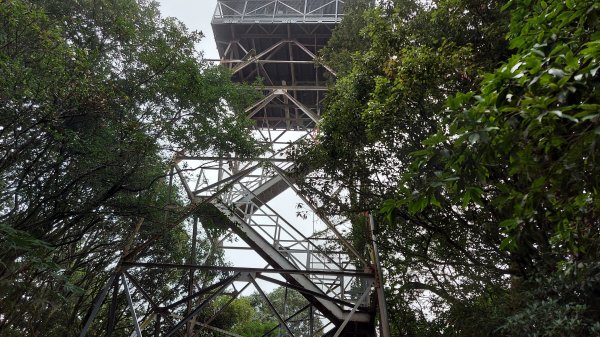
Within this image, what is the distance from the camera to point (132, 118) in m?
6.81

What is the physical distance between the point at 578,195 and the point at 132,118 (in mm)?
5935

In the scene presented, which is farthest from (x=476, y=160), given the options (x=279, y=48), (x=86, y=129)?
(x=279, y=48)

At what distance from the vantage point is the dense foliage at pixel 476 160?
235cm

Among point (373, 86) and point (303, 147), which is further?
point (303, 147)

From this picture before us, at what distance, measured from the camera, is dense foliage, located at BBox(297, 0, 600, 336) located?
235cm

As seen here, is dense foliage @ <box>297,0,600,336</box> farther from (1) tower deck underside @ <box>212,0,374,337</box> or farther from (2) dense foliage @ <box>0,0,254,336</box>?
(1) tower deck underside @ <box>212,0,374,337</box>

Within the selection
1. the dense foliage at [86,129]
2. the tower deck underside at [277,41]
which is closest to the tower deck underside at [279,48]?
the tower deck underside at [277,41]

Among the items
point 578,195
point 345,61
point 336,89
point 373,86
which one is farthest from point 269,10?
point 578,195

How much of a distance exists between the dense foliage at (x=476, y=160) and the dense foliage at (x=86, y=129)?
7.01 ft

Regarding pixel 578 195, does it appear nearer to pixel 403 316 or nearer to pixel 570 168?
pixel 570 168

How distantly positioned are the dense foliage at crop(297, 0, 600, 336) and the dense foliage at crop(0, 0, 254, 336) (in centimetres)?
214

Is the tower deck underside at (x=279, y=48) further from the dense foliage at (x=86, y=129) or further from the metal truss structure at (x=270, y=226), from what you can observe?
the dense foliage at (x=86, y=129)

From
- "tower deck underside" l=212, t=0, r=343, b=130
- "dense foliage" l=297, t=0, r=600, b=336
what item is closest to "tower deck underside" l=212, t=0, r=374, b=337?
"tower deck underside" l=212, t=0, r=343, b=130

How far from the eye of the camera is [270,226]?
8891 millimetres
